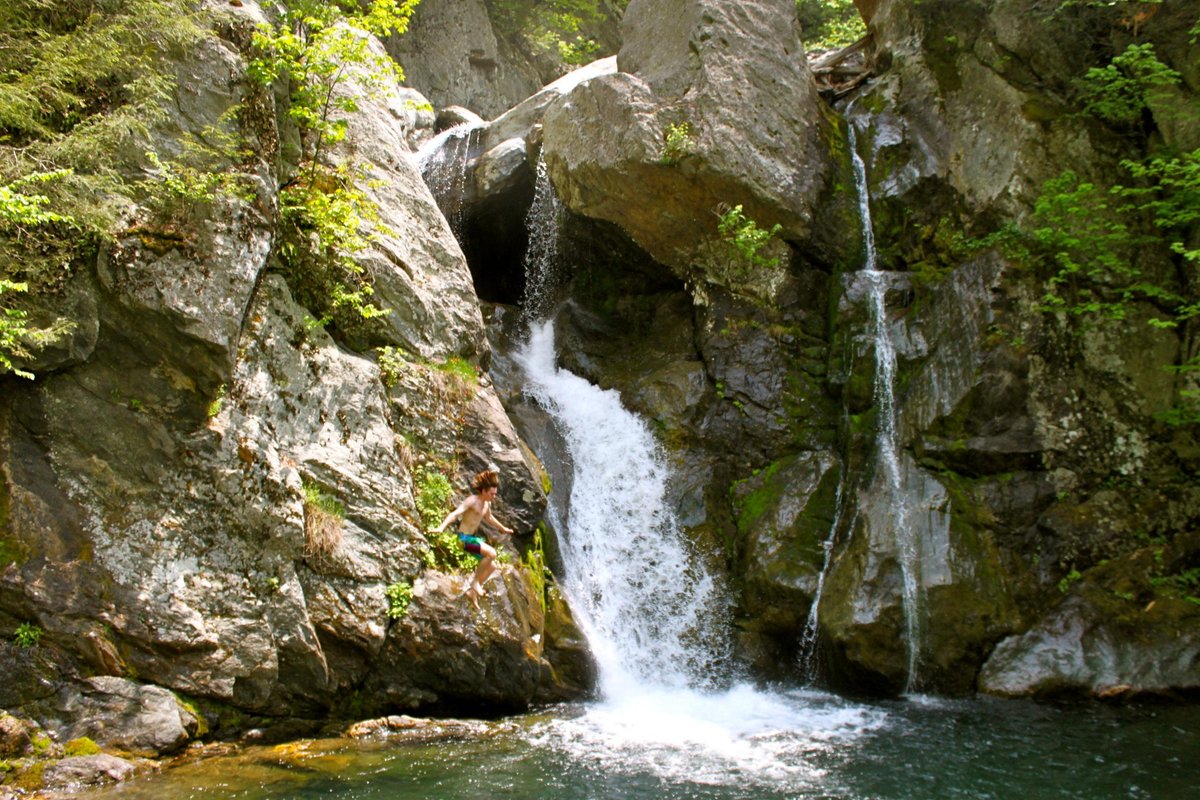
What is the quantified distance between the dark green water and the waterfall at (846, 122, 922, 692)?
113cm

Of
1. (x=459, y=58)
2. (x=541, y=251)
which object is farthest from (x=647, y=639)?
(x=459, y=58)

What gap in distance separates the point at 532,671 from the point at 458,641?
95 centimetres

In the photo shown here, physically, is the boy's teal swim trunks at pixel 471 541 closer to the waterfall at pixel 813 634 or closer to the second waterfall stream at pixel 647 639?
the second waterfall stream at pixel 647 639

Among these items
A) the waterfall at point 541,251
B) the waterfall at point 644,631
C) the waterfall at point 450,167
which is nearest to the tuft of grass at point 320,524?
the waterfall at point 644,631

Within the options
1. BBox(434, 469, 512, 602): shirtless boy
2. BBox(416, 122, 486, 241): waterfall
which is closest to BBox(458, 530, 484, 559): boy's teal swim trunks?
BBox(434, 469, 512, 602): shirtless boy

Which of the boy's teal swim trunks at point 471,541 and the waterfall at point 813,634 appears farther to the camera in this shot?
the waterfall at point 813,634

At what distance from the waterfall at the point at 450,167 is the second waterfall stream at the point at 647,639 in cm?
377

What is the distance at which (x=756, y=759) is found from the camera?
6699mm

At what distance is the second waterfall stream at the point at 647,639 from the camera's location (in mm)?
6891

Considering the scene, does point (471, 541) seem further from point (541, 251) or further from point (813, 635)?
point (541, 251)

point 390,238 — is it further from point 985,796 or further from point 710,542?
point 985,796

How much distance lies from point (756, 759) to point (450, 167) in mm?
12701

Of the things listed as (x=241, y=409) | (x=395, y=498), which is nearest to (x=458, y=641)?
(x=395, y=498)

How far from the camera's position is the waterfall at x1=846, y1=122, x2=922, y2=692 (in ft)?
29.7
